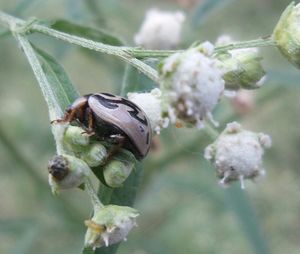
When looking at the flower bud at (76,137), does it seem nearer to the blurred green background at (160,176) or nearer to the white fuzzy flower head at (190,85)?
the white fuzzy flower head at (190,85)

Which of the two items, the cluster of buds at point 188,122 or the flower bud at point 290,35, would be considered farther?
the flower bud at point 290,35

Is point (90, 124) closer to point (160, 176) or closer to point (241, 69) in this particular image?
point (241, 69)

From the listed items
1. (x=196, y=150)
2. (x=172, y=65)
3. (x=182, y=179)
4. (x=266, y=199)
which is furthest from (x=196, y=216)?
(x=172, y=65)

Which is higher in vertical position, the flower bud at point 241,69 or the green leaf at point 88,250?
the flower bud at point 241,69

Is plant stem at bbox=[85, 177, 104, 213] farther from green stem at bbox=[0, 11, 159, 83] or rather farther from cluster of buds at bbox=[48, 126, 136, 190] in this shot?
green stem at bbox=[0, 11, 159, 83]

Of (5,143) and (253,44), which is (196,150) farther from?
(253,44)

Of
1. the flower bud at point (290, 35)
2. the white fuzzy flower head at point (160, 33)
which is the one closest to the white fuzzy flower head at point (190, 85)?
the flower bud at point (290, 35)
